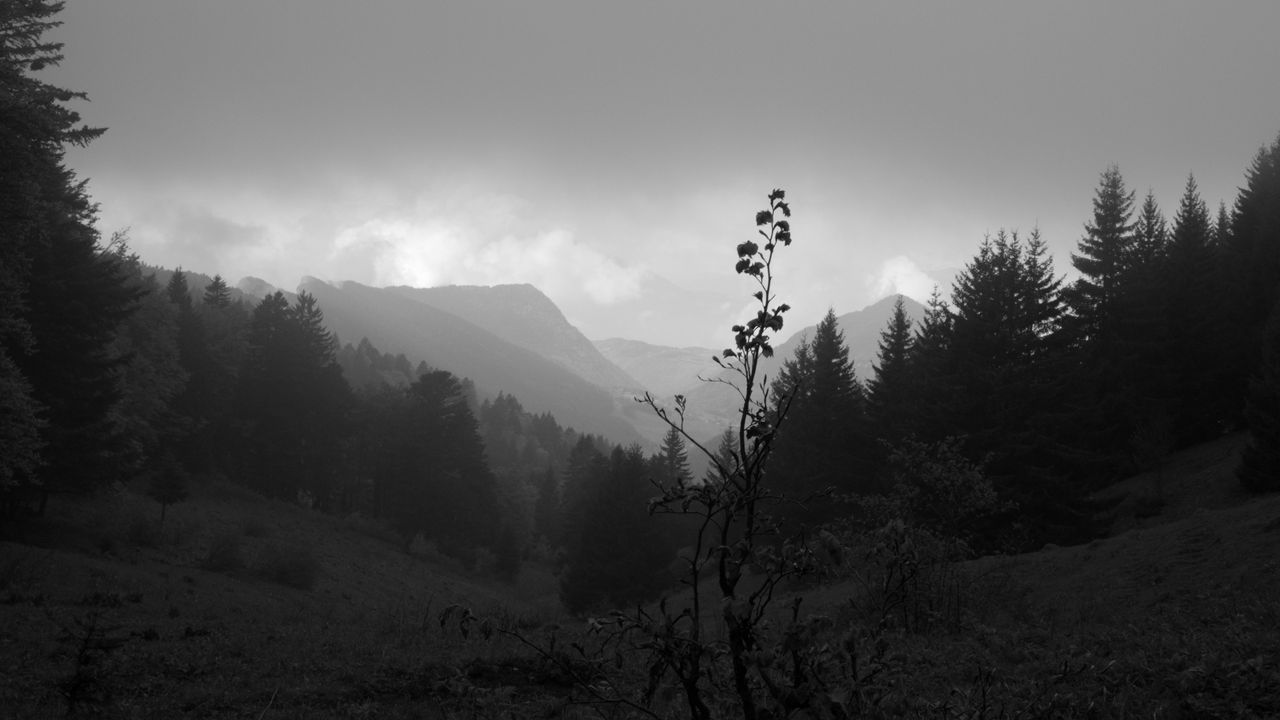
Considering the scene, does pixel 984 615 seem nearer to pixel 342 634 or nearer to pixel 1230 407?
pixel 342 634

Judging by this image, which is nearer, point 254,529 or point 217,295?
point 254,529

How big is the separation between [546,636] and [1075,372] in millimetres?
29109

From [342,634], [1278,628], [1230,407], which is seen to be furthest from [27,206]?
[1230,407]

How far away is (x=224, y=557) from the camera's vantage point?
29875mm

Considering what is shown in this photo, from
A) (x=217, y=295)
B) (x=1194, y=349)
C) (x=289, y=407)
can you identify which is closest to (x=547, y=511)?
(x=289, y=407)

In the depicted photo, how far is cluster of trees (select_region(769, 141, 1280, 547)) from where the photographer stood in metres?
30.7

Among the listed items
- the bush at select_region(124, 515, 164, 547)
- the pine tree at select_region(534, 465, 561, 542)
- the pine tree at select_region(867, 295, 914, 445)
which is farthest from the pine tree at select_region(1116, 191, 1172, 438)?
the pine tree at select_region(534, 465, 561, 542)

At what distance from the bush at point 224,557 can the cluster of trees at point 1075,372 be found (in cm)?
2243

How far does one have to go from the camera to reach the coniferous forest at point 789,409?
18.2 metres

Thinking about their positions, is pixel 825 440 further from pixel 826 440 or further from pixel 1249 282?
pixel 1249 282

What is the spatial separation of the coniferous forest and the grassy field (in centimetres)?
33

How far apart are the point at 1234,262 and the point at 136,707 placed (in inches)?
1937

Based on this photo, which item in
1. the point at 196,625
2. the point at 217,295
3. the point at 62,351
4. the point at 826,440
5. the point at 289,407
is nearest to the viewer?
the point at 196,625

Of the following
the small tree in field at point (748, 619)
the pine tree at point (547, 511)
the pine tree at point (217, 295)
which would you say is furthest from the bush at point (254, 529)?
the small tree in field at point (748, 619)
